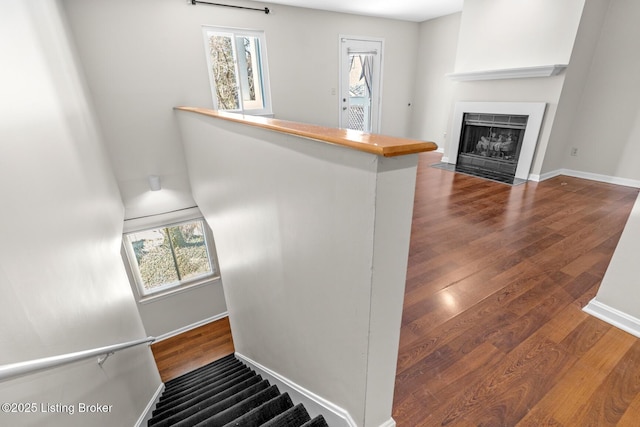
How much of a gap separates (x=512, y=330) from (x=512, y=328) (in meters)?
0.02

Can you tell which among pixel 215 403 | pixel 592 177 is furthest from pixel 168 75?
pixel 592 177

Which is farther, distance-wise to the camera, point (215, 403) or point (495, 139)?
point (495, 139)

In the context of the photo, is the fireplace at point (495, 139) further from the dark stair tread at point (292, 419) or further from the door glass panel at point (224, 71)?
the dark stair tread at point (292, 419)

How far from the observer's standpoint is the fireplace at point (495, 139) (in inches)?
159

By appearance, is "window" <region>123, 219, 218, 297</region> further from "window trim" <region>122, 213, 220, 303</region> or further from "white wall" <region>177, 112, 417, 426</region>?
"white wall" <region>177, 112, 417, 426</region>

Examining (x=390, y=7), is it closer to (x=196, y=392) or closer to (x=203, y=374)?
(x=196, y=392)

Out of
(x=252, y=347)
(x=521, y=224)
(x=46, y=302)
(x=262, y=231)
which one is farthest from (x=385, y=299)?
(x=521, y=224)

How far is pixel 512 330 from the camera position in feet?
5.30

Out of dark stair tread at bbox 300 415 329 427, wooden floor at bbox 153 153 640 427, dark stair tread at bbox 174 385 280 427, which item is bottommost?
dark stair tread at bbox 174 385 280 427

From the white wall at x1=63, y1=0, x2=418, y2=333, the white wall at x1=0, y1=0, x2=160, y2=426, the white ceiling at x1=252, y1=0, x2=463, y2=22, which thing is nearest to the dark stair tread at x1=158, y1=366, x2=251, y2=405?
the white wall at x1=0, y1=0, x2=160, y2=426

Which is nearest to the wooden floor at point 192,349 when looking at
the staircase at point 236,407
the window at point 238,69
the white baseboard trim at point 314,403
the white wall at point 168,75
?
the white wall at point 168,75

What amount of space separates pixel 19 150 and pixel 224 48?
3699mm

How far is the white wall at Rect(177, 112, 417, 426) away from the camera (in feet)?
2.71

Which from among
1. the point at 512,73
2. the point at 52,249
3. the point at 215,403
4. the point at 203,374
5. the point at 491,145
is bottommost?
the point at 203,374
